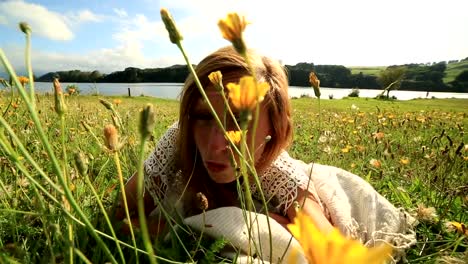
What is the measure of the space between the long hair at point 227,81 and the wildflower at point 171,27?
1100 mm

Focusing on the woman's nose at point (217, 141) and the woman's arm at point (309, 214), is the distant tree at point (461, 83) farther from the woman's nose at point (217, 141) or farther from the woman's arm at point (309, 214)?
the woman's nose at point (217, 141)

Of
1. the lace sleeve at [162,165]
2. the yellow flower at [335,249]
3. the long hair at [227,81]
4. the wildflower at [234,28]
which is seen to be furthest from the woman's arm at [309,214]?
the yellow flower at [335,249]

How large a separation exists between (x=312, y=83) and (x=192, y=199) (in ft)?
3.97

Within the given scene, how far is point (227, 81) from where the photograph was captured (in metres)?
1.76

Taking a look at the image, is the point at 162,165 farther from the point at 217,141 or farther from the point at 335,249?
the point at 335,249

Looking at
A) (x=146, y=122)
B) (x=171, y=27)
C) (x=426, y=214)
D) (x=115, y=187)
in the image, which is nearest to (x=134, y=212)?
(x=115, y=187)

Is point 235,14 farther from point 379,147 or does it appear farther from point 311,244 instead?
point 379,147

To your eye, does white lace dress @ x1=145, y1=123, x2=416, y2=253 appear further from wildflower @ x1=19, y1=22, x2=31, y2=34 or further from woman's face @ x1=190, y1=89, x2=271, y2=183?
wildflower @ x1=19, y1=22, x2=31, y2=34

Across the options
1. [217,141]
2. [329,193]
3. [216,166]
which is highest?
[217,141]

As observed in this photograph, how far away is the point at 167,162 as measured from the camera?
2.10m

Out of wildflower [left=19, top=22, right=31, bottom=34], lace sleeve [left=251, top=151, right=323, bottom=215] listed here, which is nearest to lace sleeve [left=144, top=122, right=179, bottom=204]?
lace sleeve [left=251, top=151, right=323, bottom=215]

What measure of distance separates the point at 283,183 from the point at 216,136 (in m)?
0.66

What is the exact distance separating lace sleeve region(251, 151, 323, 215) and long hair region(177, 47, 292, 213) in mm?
80

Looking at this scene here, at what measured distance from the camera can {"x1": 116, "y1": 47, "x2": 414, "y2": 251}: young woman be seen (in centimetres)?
178
